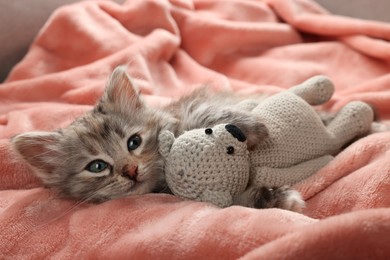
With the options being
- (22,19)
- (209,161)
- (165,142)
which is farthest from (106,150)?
(22,19)

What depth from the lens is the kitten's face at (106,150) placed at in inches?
49.6

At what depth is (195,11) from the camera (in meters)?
2.56

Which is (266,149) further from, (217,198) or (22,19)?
(22,19)

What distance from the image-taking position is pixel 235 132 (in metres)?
1.14

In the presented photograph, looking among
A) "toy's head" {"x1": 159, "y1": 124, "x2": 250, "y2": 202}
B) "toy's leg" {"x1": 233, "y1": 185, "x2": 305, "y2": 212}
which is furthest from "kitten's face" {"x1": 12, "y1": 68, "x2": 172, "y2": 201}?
"toy's leg" {"x1": 233, "y1": 185, "x2": 305, "y2": 212}

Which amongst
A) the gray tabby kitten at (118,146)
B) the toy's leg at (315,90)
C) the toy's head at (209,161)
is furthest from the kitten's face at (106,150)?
the toy's leg at (315,90)

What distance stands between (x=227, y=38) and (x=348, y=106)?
38.7 inches

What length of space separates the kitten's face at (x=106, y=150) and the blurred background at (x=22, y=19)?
969mm

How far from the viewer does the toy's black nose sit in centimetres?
114

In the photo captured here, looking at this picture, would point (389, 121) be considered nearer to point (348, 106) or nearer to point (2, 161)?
point (348, 106)

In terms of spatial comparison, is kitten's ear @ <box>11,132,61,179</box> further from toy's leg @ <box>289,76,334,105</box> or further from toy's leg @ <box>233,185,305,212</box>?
toy's leg @ <box>289,76,334,105</box>

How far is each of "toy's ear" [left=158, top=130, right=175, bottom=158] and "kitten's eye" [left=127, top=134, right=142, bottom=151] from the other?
94mm

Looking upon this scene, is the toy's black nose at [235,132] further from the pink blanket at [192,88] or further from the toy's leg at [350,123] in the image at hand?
the toy's leg at [350,123]

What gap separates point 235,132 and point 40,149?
595 millimetres
